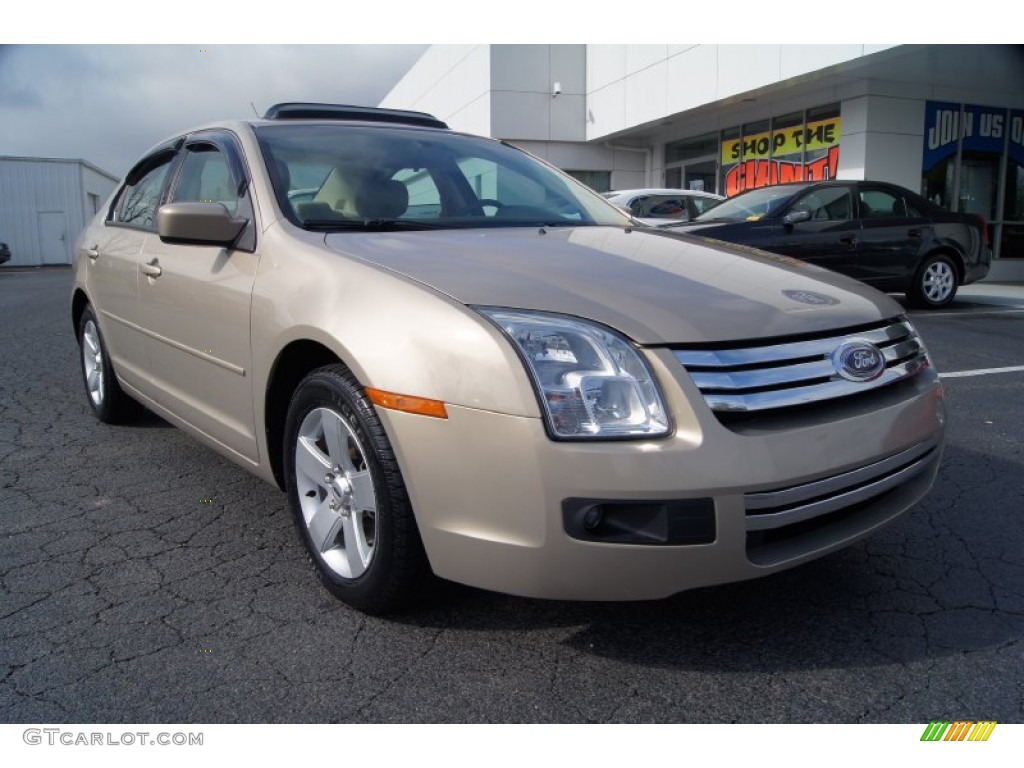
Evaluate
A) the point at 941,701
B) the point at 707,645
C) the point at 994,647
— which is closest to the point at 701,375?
the point at 707,645

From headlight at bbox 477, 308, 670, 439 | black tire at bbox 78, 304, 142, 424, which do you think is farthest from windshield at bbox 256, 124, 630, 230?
black tire at bbox 78, 304, 142, 424

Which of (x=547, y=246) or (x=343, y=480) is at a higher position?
(x=547, y=246)

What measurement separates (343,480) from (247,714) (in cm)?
68

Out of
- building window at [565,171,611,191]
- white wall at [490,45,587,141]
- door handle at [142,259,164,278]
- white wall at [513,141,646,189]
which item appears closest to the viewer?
door handle at [142,259,164,278]

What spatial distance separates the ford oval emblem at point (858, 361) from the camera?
217 cm

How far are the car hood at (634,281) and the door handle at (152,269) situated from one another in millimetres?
1149

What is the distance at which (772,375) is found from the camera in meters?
2.04

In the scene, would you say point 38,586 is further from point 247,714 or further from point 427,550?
point 427,550

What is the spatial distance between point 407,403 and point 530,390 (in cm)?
34

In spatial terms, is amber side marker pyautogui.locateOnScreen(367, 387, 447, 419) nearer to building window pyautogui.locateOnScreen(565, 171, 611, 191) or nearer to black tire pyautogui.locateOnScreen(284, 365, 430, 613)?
black tire pyautogui.locateOnScreen(284, 365, 430, 613)

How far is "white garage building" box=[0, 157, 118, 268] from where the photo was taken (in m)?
31.9

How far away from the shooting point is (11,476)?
3.69 m

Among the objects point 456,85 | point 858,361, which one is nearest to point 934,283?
point 858,361
